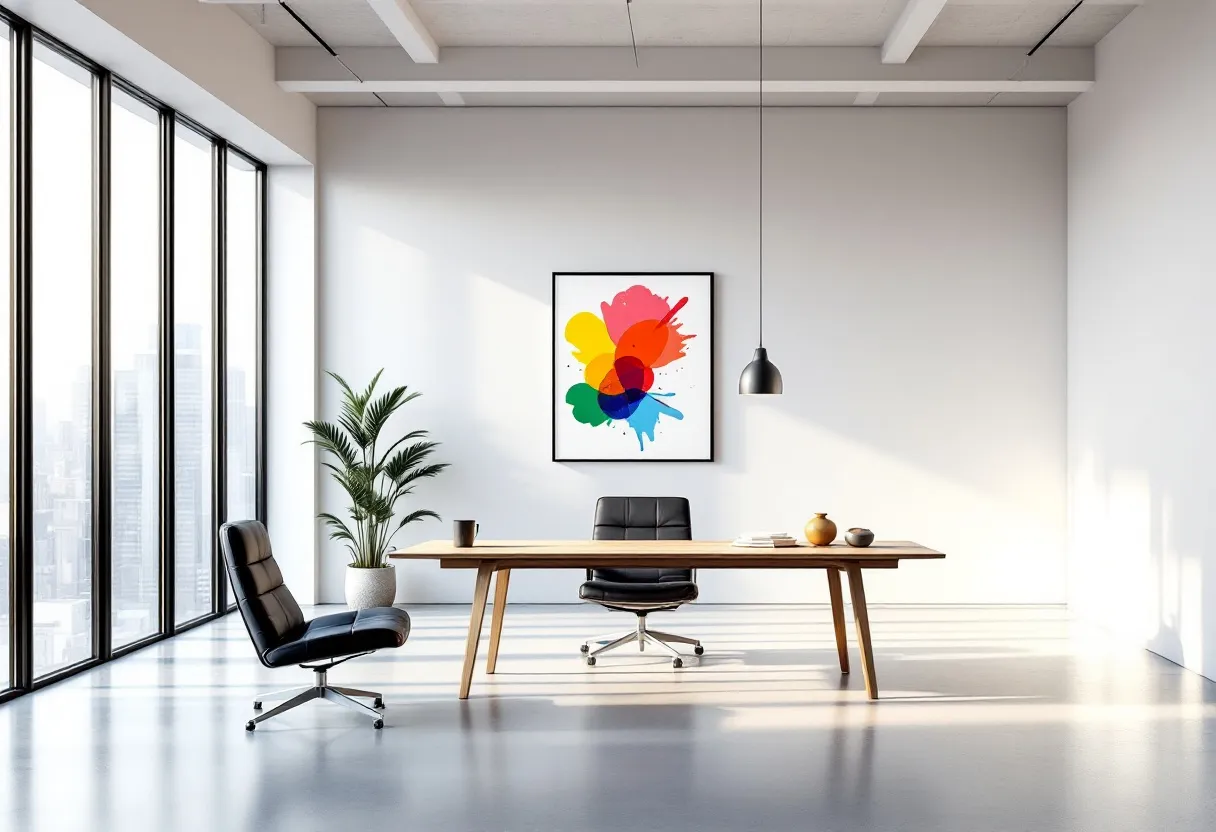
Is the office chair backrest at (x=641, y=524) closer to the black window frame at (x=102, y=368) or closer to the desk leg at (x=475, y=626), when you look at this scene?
the desk leg at (x=475, y=626)

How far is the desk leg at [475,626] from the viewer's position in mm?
4699

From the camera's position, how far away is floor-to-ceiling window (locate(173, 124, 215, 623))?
624cm

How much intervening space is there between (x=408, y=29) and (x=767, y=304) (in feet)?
9.91

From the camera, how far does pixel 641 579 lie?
5711mm

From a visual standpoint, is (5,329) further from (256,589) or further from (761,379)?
(761,379)

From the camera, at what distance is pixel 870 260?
24.0ft

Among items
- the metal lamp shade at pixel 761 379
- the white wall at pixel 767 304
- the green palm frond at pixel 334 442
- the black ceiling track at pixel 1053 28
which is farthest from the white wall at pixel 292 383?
the black ceiling track at pixel 1053 28

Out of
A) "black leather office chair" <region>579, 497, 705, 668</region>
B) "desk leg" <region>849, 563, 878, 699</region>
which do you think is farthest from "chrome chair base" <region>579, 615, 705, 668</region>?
"desk leg" <region>849, 563, 878, 699</region>

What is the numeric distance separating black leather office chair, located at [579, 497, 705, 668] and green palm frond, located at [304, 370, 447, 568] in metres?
1.68

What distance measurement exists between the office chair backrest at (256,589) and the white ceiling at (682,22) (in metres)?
3.21

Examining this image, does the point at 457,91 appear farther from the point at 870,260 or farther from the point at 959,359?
the point at 959,359

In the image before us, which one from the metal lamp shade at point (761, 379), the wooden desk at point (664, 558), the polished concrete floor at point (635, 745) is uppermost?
the metal lamp shade at point (761, 379)

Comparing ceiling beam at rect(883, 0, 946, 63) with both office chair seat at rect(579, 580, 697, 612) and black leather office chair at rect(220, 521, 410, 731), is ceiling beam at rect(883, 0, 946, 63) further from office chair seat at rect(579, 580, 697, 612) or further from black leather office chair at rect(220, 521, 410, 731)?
black leather office chair at rect(220, 521, 410, 731)

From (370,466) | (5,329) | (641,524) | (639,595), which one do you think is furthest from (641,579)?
(5,329)
